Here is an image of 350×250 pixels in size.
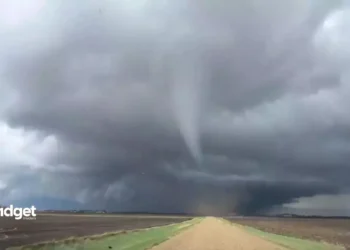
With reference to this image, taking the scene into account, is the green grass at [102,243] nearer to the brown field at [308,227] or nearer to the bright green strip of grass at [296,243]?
the brown field at [308,227]

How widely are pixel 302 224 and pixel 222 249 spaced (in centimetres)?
665

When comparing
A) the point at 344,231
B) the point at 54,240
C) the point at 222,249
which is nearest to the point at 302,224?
the point at 344,231

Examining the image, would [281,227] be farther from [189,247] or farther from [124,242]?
[124,242]

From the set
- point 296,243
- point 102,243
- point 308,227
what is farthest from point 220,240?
point 308,227

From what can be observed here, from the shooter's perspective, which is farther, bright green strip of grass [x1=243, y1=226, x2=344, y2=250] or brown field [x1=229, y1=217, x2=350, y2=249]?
brown field [x1=229, y1=217, x2=350, y2=249]

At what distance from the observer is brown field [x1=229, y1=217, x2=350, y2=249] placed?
68.0ft

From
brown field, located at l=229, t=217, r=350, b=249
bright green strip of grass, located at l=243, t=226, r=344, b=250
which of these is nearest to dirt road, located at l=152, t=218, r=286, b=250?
bright green strip of grass, located at l=243, t=226, r=344, b=250

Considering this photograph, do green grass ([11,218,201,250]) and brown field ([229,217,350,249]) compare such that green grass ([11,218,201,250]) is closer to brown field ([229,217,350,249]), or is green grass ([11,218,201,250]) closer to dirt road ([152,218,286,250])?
dirt road ([152,218,286,250])

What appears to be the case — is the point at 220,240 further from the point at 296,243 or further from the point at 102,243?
A: the point at 102,243

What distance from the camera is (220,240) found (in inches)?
754

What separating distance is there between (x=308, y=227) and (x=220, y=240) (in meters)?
7.18

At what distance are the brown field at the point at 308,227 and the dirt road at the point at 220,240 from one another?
0.80 metres

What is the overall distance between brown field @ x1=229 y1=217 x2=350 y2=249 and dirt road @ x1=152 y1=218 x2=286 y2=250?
800 millimetres

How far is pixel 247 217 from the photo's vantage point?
23.1 m
